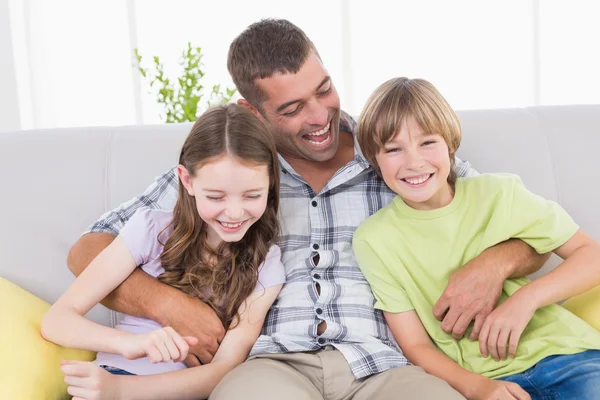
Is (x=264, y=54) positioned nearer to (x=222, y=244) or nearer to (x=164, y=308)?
(x=222, y=244)

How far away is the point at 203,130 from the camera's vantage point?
151 centimetres

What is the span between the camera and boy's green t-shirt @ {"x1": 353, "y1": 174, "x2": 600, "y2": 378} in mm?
1526

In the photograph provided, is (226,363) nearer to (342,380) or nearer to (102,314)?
(342,380)

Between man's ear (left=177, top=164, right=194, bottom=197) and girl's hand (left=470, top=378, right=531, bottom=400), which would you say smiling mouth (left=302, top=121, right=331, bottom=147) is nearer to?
man's ear (left=177, top=164, right=194, bottom=197)

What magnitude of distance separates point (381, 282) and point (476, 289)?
20 centimetres

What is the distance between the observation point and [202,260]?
157 cm

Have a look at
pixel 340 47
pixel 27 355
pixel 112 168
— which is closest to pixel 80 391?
pixel 27 355

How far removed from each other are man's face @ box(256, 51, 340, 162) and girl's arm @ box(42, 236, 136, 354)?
1.64ft

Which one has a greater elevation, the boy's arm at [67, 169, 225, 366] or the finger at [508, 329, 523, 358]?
the boy's arm at [67, 169, 225, 366]

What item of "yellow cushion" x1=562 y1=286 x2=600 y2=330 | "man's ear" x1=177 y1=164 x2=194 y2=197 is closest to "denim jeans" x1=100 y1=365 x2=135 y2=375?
"man's ear" x1=177 y1=164 x2=194 y2=197

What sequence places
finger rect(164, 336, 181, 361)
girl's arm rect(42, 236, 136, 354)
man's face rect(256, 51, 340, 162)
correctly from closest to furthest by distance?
finger rect(164, 336, 181, 361), girl's arm rect(42, 236, 136, 354), man's face rect(256, 51, 340, 162)

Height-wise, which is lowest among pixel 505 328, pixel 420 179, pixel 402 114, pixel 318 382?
pixel 318 382

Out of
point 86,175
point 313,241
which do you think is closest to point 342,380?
point 313,241

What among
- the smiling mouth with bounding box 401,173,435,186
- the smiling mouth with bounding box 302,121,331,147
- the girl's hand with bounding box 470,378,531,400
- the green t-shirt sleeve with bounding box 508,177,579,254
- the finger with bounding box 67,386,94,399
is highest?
the smiling mouth with bounding box 302,121,331,147
